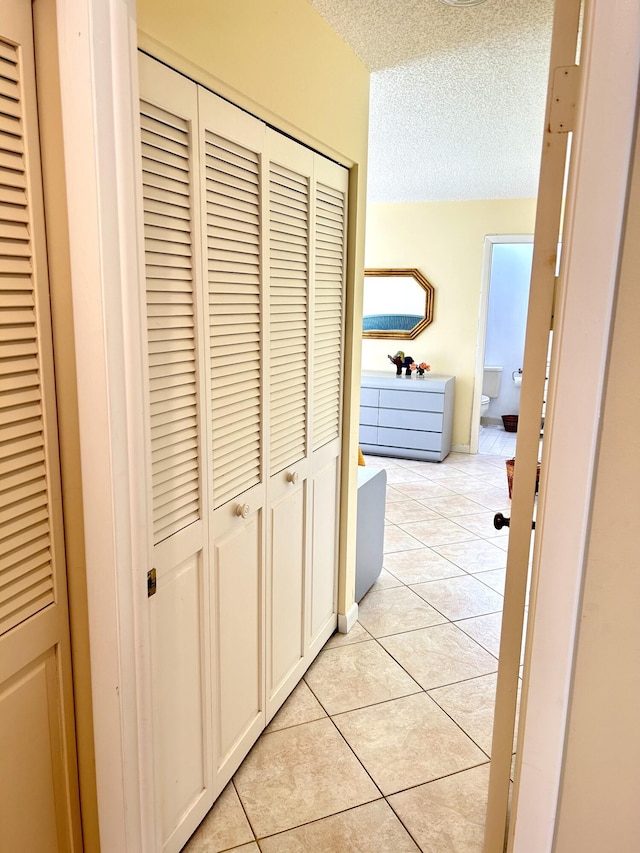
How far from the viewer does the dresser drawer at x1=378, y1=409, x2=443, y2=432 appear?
5793 millimetres

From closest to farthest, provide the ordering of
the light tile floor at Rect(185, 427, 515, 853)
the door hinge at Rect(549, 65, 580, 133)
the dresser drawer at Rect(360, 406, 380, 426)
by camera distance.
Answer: the door hinge at Rect(549, 65, 580, 133) < the light tile floor at Rect(185, 427, 515, 853) < the dresser drawer at Rect(360, 406, 380, 426)

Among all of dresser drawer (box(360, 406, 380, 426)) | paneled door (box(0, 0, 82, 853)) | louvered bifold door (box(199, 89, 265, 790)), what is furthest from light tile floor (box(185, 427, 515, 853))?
dresser drawer (box(360, 406, 380, 426))

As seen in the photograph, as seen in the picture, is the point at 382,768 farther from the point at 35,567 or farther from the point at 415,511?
the point at 415,511

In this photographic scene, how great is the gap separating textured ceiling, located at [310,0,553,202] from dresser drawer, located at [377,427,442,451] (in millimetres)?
2344

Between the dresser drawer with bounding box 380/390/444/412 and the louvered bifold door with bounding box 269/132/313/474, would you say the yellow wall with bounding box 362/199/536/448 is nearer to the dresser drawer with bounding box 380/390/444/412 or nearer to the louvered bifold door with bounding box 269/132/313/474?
the dresser drawer with bounding box 380/390/444/412

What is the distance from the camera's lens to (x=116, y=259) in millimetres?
1102

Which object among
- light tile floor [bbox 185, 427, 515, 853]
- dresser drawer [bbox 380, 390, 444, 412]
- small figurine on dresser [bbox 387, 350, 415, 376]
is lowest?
light tile floor [bbox 185, 427, 515, 853]

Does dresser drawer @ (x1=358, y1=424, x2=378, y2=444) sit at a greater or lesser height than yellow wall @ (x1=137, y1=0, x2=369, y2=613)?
lesser

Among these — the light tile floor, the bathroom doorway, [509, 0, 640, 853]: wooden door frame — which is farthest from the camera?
the bathroom doorway

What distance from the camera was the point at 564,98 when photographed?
0.98 m

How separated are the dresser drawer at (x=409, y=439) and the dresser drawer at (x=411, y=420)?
5cm

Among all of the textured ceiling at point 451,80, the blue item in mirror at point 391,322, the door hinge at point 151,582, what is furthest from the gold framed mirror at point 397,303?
the door hinge at point 151,582

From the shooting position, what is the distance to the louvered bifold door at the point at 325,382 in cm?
219

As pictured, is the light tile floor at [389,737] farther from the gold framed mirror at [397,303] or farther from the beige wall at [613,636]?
the gold framed mirror at [397,303]
